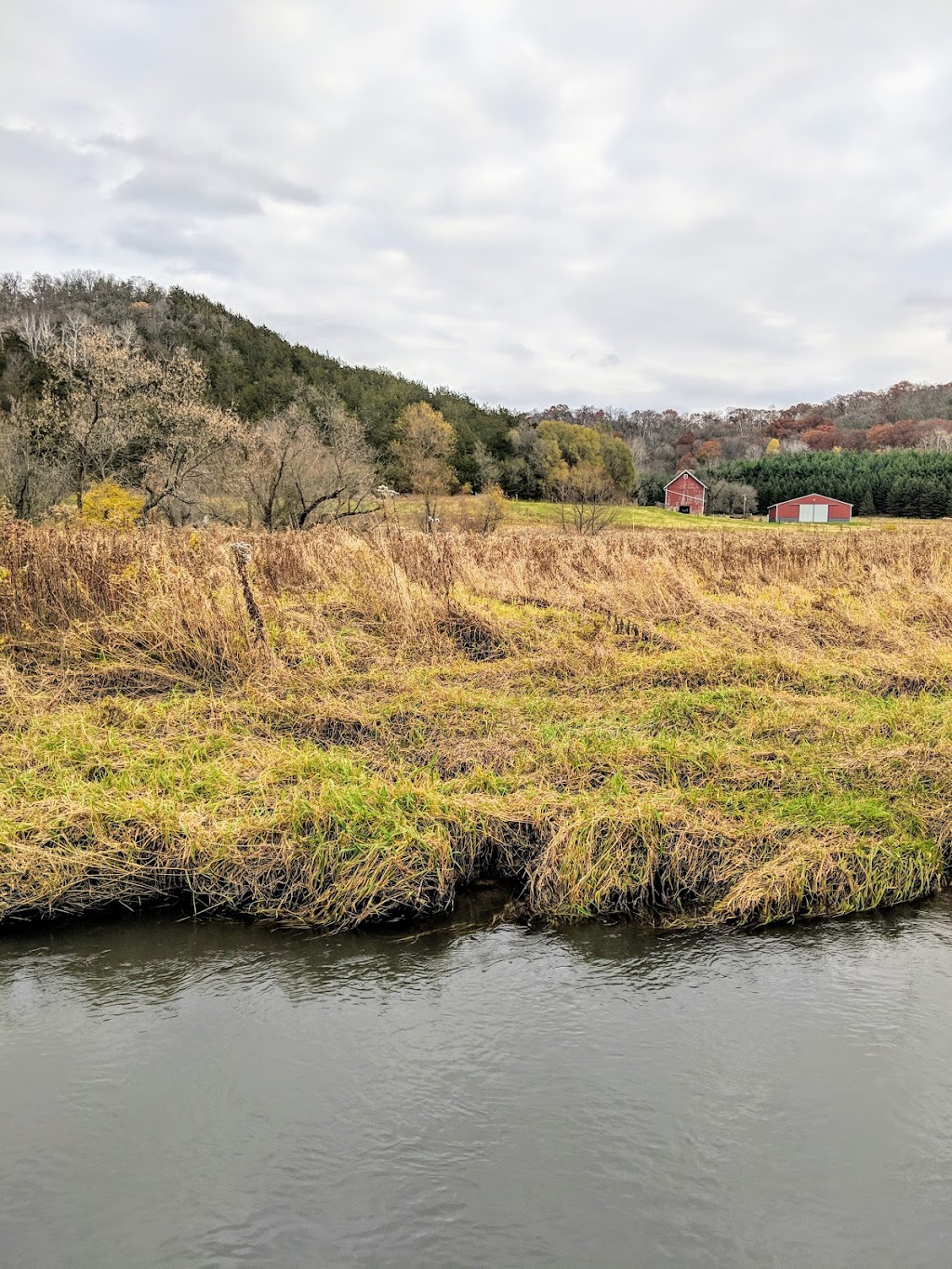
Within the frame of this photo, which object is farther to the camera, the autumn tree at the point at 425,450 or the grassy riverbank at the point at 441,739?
the autumn tree at the point at 425,450

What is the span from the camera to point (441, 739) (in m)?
6.84

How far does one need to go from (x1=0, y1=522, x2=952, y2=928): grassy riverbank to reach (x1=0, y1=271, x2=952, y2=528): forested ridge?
1590cm

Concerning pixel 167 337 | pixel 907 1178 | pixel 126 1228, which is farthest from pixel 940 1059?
pixel 167 337

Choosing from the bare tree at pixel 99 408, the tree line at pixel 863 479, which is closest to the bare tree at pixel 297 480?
the bare tree at pixel 99 408

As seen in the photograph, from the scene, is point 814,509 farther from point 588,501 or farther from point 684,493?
point 588,501

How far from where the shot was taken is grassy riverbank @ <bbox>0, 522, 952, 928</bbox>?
511cm

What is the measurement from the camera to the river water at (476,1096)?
2807 mm

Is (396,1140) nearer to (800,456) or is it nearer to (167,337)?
(167,337)

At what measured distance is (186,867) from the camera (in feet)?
16.8

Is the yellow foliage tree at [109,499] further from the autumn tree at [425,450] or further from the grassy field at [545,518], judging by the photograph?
the autumn tree at [425,450]

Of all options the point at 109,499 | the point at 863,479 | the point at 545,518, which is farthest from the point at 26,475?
the point at 863,479

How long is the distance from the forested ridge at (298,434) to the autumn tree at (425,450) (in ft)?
0.56

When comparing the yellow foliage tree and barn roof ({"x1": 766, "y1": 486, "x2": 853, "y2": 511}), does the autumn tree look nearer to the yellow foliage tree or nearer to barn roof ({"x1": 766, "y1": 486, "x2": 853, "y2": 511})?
the yellow foliage tree

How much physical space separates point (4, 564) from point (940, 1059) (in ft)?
29.4
